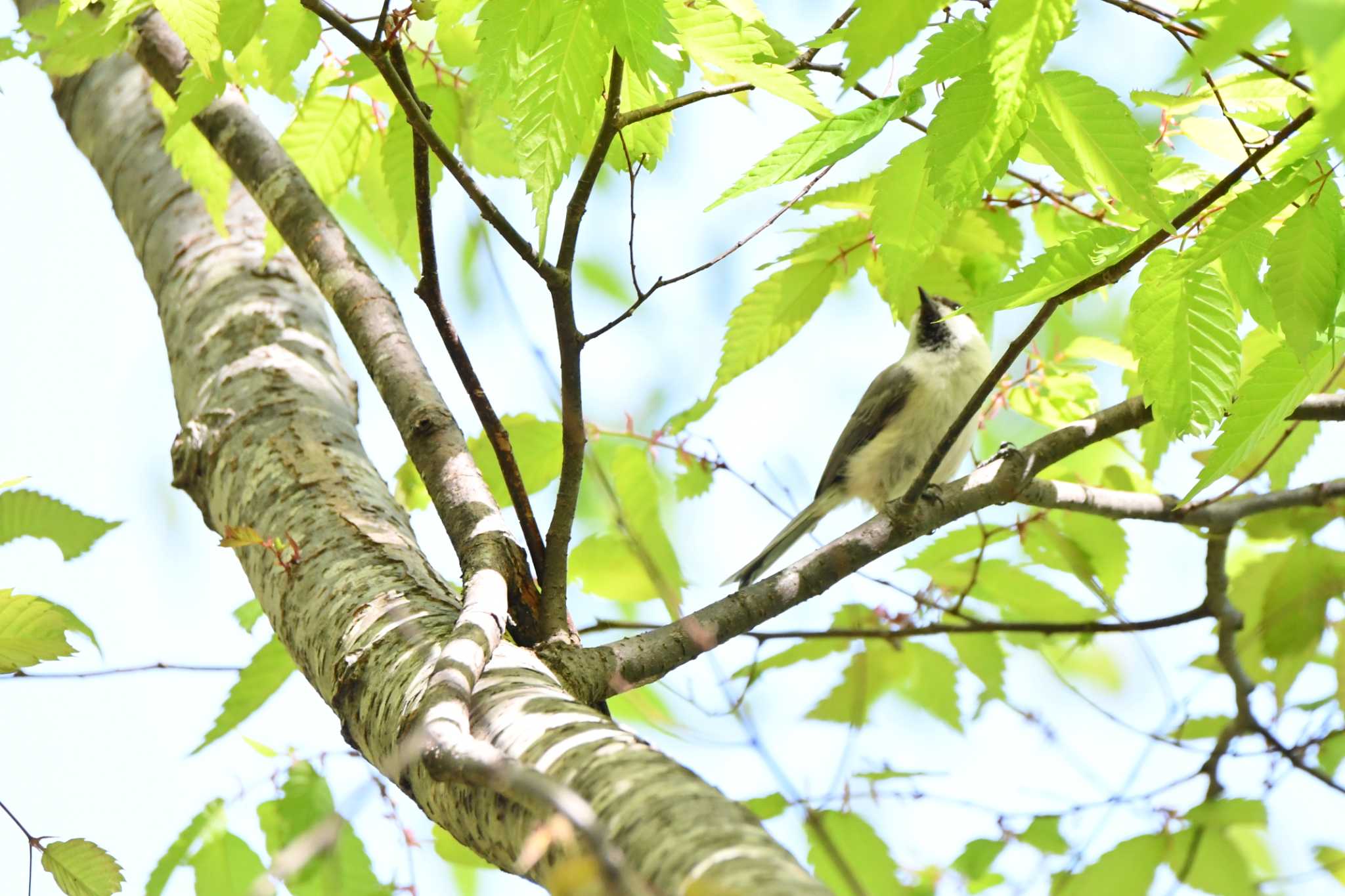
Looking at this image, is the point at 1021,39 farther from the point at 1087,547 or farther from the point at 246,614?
the point at 246,614

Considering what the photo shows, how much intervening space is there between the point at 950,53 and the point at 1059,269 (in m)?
0.28

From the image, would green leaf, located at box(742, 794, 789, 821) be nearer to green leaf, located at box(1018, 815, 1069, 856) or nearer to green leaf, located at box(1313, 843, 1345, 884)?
green leaf, located at box(1018, 815, 1069, 856)

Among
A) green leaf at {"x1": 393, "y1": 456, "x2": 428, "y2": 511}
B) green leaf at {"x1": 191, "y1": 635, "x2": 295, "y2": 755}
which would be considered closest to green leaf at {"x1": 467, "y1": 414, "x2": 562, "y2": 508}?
green leaf at {"x1": 393, "y1": 456, "x2": 428, "y2": 511}

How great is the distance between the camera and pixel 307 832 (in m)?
1.90

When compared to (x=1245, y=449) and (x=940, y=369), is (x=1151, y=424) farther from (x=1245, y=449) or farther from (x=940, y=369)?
(x=940, y=369)

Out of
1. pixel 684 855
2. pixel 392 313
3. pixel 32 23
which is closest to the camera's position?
pixel 684 855

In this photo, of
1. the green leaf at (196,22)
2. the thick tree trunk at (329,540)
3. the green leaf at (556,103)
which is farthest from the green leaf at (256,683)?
the green leaf at (556,103)

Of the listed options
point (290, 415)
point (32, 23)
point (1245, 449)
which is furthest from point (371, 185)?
point (1245, 449)

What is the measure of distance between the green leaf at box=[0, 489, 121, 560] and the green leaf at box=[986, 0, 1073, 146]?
6.31 ft

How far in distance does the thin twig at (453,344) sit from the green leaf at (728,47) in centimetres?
54

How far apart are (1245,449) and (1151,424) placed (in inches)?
43.5

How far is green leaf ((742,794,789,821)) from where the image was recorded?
6.72 feet

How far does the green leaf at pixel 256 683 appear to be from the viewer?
7.24 ft

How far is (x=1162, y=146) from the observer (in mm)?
2119
